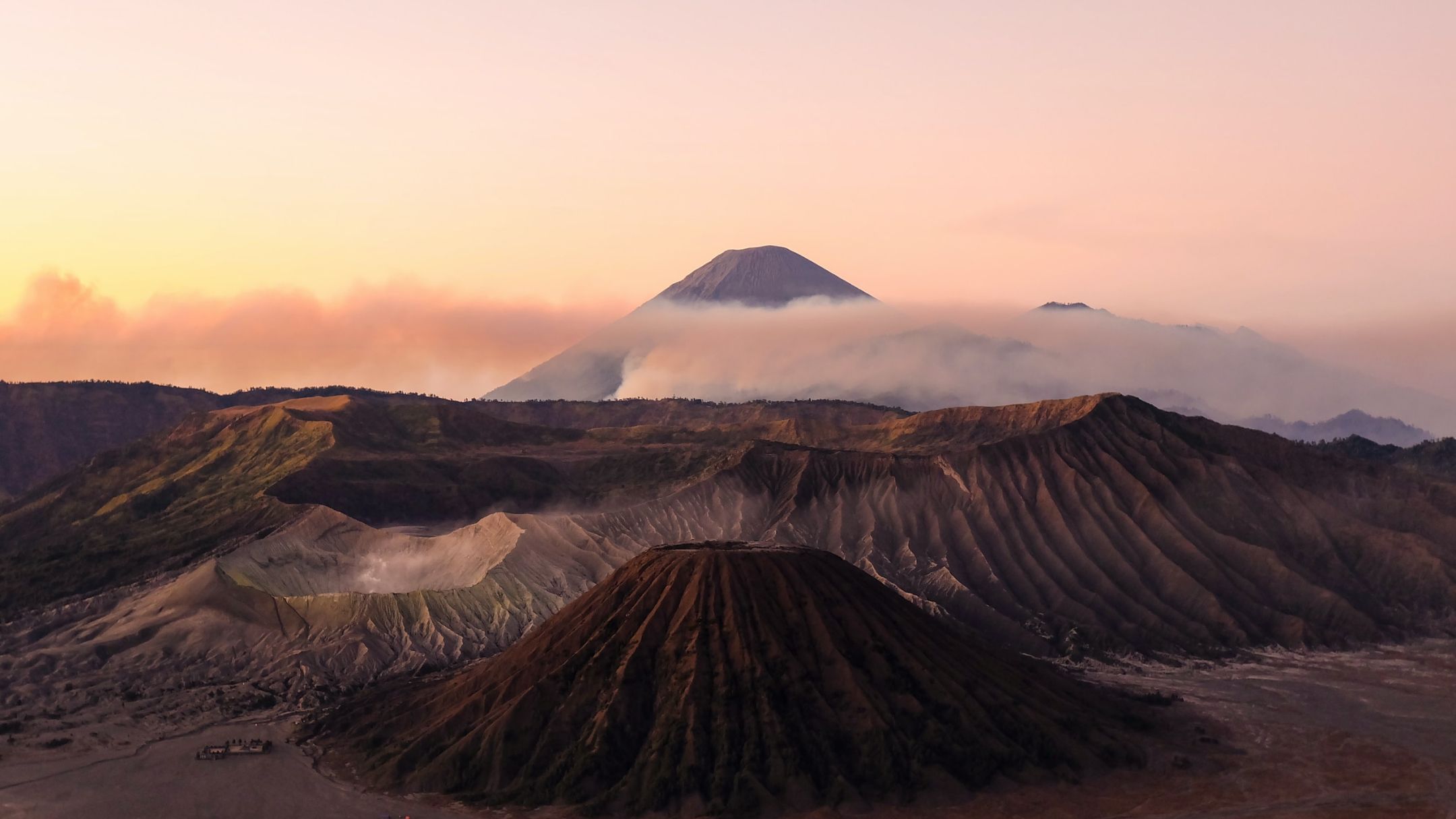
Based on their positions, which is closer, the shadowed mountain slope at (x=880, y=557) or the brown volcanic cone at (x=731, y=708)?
the brown volcanic cone at (x=731, y=708)

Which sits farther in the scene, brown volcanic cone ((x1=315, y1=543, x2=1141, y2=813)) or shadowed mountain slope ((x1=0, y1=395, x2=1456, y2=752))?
shadowed mountain slope ((x1=0, y1=395, x2=1456, y2=752))

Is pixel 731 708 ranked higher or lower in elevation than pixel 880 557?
lower

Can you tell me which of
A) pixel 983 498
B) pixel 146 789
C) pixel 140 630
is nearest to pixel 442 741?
pixel 146 789

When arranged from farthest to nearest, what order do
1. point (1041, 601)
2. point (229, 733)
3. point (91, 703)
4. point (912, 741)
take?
point (1041, 601), point (91, 703), point (229, 733), point (912, 741)

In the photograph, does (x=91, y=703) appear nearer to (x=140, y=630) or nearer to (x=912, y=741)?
(x=140, y=630)

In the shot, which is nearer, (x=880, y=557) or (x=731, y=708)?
(x=731, y=708)

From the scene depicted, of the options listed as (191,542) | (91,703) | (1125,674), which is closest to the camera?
(91,703)

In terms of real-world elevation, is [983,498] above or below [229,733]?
above

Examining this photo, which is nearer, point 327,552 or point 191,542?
point 327,552
